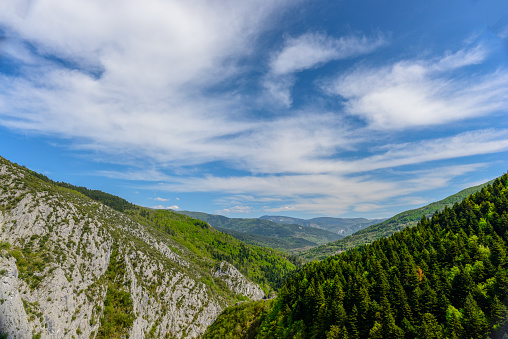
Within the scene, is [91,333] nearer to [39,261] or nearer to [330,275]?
[39,261]

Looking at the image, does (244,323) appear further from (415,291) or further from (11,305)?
(11,305)

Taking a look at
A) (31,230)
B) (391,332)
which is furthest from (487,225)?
(31,230)

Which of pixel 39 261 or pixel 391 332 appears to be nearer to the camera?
pixel 391 332

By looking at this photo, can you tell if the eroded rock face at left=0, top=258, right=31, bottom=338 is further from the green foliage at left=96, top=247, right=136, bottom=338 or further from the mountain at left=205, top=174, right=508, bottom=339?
the mountain at left=205, top=174, right=508, bottom=339

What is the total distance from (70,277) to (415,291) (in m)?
130

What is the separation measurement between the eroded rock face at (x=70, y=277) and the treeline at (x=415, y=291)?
76668 mm

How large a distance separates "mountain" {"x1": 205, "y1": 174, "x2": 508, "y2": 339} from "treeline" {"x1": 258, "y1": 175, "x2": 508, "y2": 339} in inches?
8.0

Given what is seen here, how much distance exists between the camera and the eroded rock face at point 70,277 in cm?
7150

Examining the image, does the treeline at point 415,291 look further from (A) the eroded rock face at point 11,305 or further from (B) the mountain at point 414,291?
(A) the eroded rock face at point 11,305

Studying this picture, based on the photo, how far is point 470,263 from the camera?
67438mm

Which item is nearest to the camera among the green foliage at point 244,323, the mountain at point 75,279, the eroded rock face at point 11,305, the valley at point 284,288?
the valley at point 284,288

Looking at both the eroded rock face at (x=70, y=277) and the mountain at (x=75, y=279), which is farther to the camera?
the mountain at (x=75, y=279)

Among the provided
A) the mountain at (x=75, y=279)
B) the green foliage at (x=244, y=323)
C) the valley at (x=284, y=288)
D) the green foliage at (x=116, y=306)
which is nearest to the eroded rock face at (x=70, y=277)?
the mountain at (x=75, y=279)

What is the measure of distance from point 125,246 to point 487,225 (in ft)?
613
